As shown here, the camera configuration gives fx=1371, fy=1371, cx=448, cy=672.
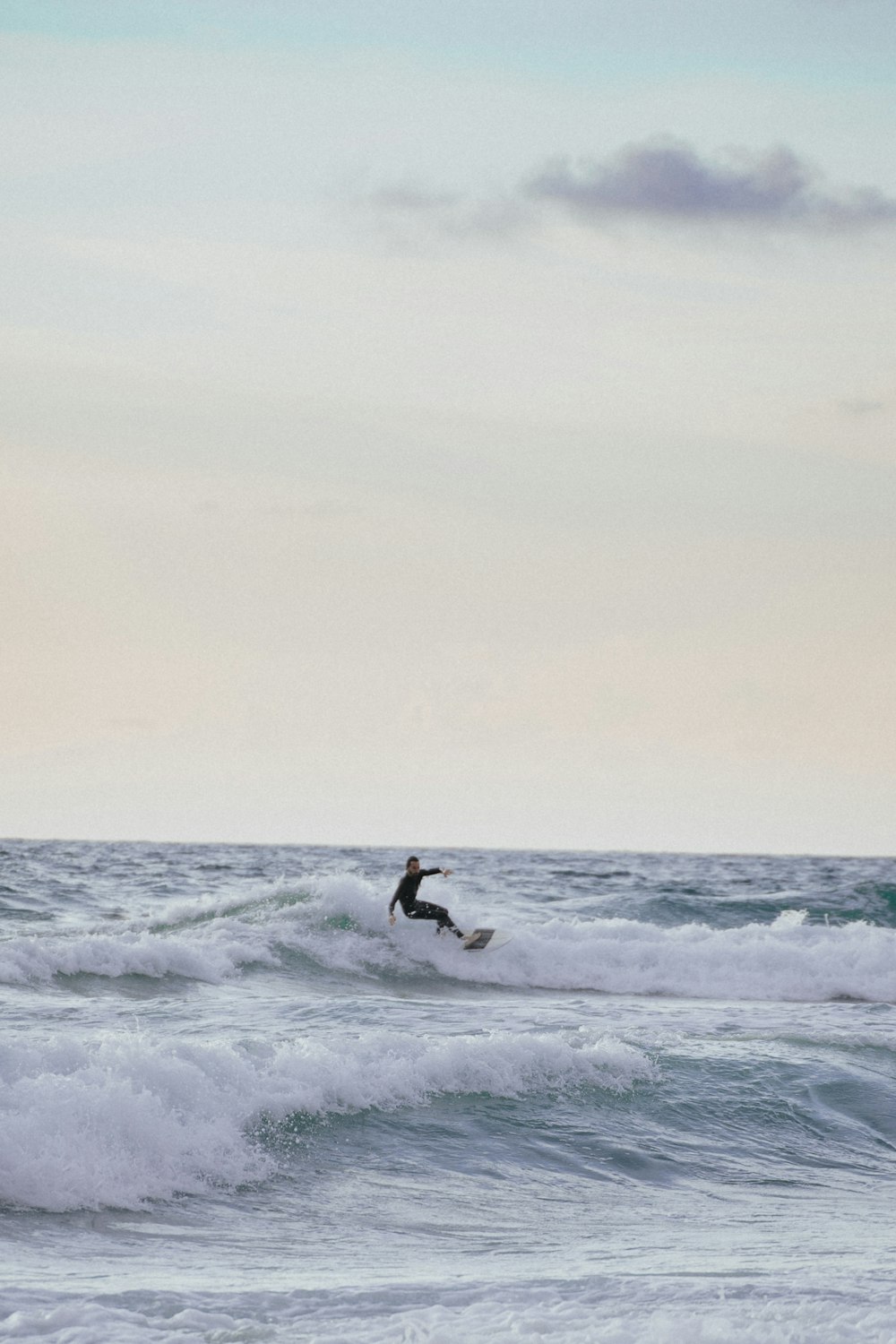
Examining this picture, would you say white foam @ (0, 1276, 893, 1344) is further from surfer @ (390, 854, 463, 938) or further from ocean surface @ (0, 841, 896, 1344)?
surfer @ (390, 854, 463, 938)

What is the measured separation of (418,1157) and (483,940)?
13.0 meters

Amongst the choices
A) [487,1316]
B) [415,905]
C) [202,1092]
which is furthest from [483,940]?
[487,1316]

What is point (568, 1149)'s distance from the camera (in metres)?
11.8

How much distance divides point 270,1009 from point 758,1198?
7586mm

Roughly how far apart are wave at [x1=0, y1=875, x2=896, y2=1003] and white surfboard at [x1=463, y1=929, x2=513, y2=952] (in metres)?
0.28

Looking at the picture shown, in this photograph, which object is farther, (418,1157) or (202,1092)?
(418,1157)

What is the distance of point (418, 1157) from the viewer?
1137 cm

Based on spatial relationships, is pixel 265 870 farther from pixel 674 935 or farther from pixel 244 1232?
pixel 244 1232

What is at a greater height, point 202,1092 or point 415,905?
point 415,905

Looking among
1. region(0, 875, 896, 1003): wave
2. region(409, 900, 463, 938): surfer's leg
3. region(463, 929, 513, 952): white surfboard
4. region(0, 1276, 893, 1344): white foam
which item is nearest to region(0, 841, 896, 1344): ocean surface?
region(0, 1276, 893, 1344): white foam

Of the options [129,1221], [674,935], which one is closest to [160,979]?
[129,1221]

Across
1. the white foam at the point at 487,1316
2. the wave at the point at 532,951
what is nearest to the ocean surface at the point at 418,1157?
the white foam at the point at 487,1316

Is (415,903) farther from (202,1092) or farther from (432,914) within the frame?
(202,1092)

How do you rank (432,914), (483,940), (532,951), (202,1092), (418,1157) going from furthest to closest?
(532,951) < (483,940) < (432,914) < (418,1157) < (202,1092)
